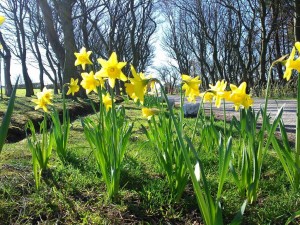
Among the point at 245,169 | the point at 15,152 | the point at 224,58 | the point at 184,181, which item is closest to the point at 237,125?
the point at 245,169

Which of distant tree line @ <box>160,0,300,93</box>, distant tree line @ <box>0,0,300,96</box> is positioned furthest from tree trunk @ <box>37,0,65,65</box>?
distant tree line @ <box>160,0,300,93</box>

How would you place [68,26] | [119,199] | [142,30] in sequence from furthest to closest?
[142,30] → [68,26] → [119,199]

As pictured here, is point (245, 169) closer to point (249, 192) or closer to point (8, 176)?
point (249, 192)

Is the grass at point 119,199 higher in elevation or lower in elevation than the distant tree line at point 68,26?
lower

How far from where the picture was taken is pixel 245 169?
1585 mm

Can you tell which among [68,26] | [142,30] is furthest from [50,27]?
[142,30]

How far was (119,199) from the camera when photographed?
1.75 meters

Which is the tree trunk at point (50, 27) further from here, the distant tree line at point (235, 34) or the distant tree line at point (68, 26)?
the distant tree line at point (235, 34)

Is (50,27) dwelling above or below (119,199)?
above

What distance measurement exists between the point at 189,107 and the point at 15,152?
3.66 meters

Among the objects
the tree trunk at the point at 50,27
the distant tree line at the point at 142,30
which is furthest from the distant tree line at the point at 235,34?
the tree trunk at the point at 50,27

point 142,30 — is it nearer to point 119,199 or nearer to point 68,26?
point 68,26

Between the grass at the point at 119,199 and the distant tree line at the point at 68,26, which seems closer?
the grass at the point at 119,199

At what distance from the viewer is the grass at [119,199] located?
1.55 metres
